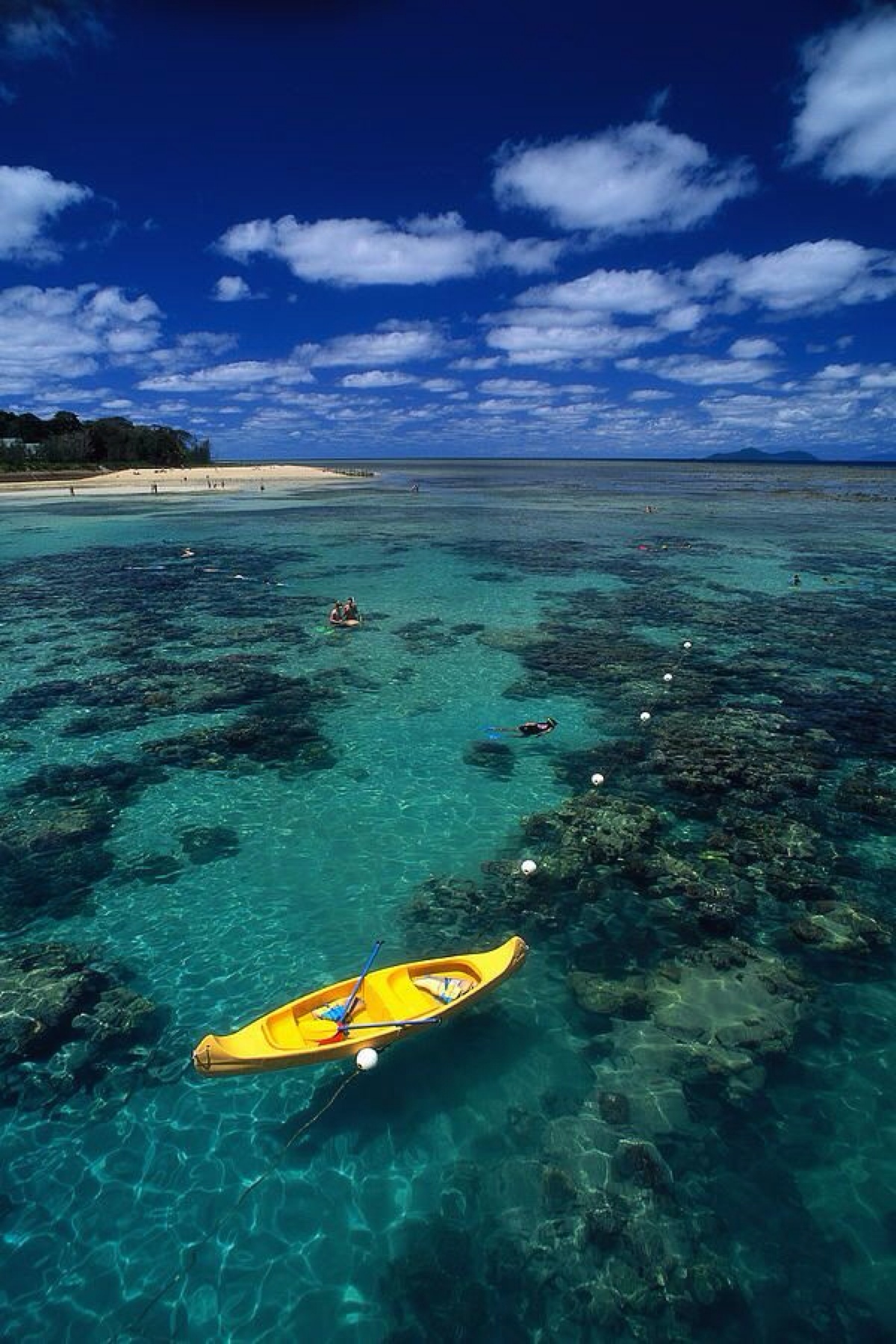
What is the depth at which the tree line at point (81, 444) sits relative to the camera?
136 metres

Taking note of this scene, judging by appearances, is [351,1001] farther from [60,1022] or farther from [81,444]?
[81,444]

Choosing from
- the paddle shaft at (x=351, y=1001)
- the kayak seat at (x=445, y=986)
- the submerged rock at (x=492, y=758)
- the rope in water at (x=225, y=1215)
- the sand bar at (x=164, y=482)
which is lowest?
the rope in water at (x=225, y=1215)

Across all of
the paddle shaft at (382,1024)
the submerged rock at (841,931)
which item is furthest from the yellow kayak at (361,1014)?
the submerged rock at (841,931)

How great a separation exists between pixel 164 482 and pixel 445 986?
487 feet

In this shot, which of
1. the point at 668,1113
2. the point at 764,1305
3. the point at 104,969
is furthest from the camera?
the point at 104,969

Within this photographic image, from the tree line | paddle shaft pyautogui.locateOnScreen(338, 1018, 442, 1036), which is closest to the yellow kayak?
paddle shaft pyautogui.locateOnScreen(338, 1018, 442, 1036)

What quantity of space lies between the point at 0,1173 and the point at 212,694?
54.7 feet

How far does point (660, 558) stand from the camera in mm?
54062

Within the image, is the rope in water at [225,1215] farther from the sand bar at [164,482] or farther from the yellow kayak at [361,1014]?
the sand bar at [164,482]

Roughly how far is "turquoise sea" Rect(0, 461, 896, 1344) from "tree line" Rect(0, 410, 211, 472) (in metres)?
133

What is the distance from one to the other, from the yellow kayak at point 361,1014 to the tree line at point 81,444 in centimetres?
14427

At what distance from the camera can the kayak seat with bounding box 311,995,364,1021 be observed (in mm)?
10266

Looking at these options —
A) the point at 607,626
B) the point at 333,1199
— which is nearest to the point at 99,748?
the point at 333,1199

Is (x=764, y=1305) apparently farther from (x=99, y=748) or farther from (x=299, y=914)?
(x=99, y=748)
